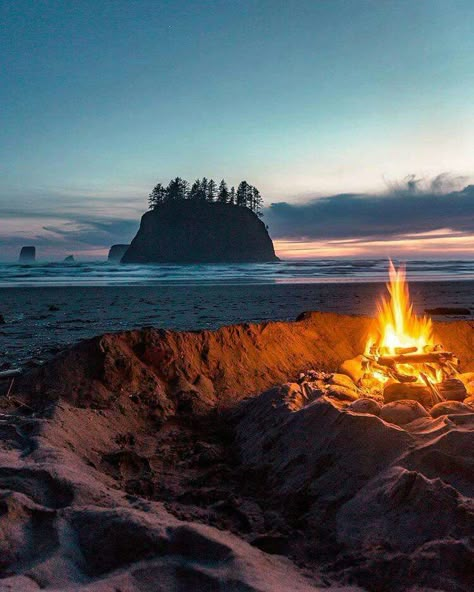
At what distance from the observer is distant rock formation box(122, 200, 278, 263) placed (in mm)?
68688

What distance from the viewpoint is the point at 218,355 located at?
6.31 meters

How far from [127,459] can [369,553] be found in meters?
2.04

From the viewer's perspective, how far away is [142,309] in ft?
45.8

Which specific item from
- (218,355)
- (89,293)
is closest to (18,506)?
(218,355)

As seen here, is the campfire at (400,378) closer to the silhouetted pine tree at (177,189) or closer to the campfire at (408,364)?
the campfire at (408,364)

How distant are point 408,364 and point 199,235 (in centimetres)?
6427

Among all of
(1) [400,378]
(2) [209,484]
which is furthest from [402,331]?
(2) [209,484]

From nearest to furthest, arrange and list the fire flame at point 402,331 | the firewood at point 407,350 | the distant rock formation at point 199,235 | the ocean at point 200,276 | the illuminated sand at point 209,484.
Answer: the illuminated sand at point 209,484 < the firewood at point 407,350 < the fire flame at point 402,331 < the ocean at point 200,276 < the distant rock formation at point 199,235

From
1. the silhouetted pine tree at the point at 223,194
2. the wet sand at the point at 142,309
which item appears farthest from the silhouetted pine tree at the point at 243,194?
the wet sand at the point at 142,309

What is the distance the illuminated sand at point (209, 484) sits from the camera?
229cm

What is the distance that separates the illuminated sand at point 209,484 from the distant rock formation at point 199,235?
208 feet

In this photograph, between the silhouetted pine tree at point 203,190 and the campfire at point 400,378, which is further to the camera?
the silhouetted pine tree at point 203,190

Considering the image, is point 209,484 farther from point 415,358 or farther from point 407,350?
point 407,350

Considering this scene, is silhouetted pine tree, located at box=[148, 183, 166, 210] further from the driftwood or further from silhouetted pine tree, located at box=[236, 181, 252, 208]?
the driftwood
